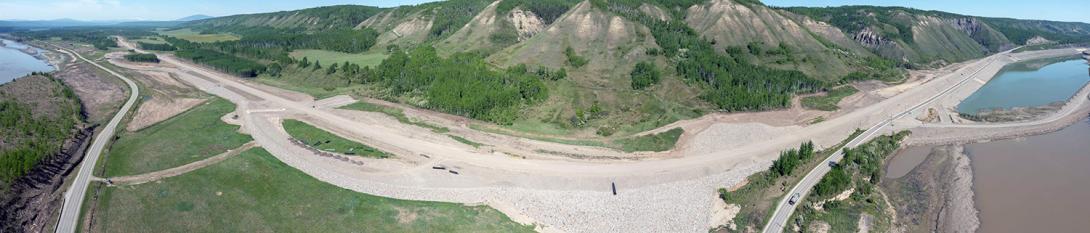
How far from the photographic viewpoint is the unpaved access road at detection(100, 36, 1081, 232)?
4978 cm

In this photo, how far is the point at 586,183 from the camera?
56.9m

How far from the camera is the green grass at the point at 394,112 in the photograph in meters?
77.6

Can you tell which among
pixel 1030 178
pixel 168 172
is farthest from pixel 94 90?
pixel 1030 178

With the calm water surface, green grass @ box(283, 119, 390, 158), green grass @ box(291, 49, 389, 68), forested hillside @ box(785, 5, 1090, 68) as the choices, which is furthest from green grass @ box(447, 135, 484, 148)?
forested hillside @ box(785, 5, 1090, 68)

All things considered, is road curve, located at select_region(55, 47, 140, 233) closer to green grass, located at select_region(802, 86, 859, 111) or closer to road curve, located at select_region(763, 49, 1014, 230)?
road curve, located at select_region(763, 49, 1014, 230)

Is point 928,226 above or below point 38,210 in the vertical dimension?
above

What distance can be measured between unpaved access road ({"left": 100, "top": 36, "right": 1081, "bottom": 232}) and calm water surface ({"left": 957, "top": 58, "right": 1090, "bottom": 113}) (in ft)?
155

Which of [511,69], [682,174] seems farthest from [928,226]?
[511,69]

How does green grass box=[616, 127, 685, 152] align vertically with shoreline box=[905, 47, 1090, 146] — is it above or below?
below

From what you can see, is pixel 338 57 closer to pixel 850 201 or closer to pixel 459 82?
pixel 459 82

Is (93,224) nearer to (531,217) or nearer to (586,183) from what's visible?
(531,217)

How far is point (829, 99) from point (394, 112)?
87.4 metres

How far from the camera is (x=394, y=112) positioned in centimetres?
8738

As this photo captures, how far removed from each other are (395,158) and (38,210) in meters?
35.0
